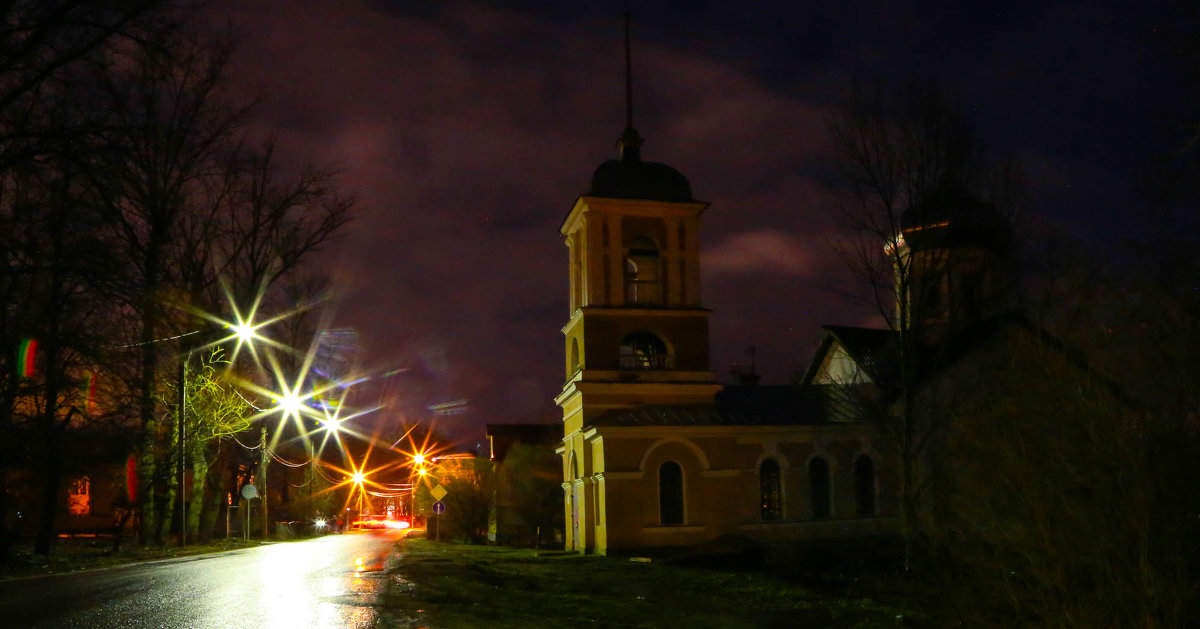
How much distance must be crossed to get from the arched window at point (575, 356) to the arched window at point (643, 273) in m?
2.37

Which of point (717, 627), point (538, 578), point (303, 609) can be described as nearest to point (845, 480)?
point (538, 578)

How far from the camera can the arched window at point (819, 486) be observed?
106 feet

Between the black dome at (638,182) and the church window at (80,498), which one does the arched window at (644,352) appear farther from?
the church window at (80,498)

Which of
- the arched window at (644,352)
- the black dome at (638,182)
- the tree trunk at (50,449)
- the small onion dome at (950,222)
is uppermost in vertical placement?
the black dome at (638,182)

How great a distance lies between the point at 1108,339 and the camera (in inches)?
450

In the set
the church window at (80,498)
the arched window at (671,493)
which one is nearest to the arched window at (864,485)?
the arched window at (671,493)

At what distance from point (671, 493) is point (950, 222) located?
37.5ft

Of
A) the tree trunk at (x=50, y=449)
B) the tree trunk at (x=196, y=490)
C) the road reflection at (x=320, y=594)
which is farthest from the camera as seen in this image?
the tree trunk at (x=196, y=490)

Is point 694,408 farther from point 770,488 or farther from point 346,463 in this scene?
point 346,463

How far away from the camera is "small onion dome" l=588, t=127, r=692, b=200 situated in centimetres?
3130

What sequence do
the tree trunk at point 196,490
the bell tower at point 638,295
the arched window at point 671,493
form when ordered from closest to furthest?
the arched window at point 671,493
the bell tower at point 638,295
the tree trunk at point 196,490

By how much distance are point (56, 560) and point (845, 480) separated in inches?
871

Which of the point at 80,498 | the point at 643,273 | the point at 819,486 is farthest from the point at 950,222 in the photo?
the point at 80,498

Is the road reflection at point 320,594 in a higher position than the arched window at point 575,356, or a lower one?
lower
